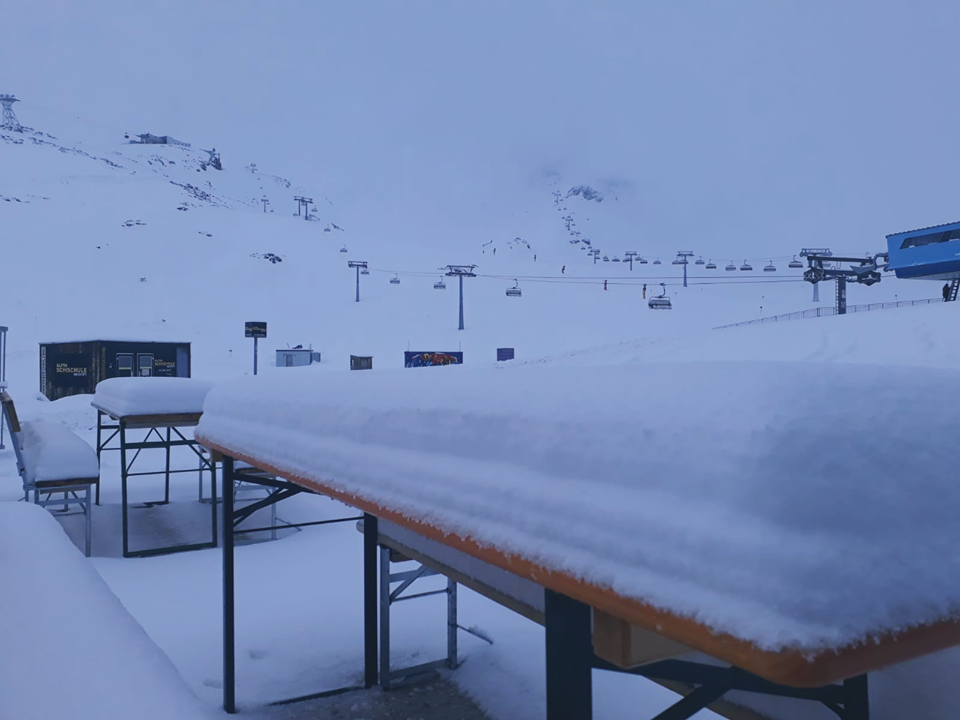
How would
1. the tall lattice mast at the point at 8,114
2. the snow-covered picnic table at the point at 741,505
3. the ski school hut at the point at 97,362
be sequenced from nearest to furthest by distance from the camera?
the snow-covered picnic table at the point at 741,505, the ski school hut at the point at 97,362, the tall lattice mast at the point at 8,114

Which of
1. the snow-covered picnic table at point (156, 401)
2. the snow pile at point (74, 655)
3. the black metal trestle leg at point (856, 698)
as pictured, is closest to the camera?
the black metal trestle leg at point (856, 698)

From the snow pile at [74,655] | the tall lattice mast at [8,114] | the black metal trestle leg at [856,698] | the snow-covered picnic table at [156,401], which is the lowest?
A: the snow pile at [74,655]

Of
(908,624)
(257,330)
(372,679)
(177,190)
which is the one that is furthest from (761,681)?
(177,190)

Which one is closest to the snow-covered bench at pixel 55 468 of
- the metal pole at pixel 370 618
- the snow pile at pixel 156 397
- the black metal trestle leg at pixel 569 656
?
the snow pile at pixel 156 397

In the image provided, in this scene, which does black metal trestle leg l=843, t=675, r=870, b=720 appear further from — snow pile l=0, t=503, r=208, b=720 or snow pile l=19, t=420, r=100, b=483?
snow pile l=19, t=420, r=100, b=483

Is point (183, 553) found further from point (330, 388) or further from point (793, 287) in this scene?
point (793, 287)

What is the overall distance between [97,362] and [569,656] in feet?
110

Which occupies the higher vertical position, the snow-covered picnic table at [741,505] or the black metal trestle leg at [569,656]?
the snow-covered picnic table at [741,505]

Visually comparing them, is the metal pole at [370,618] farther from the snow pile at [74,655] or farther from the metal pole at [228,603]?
the snow pile at [74,655]

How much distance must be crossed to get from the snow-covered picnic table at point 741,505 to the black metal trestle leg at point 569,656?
0.26 m

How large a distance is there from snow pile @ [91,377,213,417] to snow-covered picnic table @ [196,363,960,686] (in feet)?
35.7

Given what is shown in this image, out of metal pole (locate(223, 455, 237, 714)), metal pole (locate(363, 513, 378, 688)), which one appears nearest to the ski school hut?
metal pole (locate(363, 513, 378, 688))

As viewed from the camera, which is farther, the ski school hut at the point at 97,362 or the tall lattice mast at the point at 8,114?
the tall lattice mast at the point at 8,114

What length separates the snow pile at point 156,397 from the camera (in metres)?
11.6
